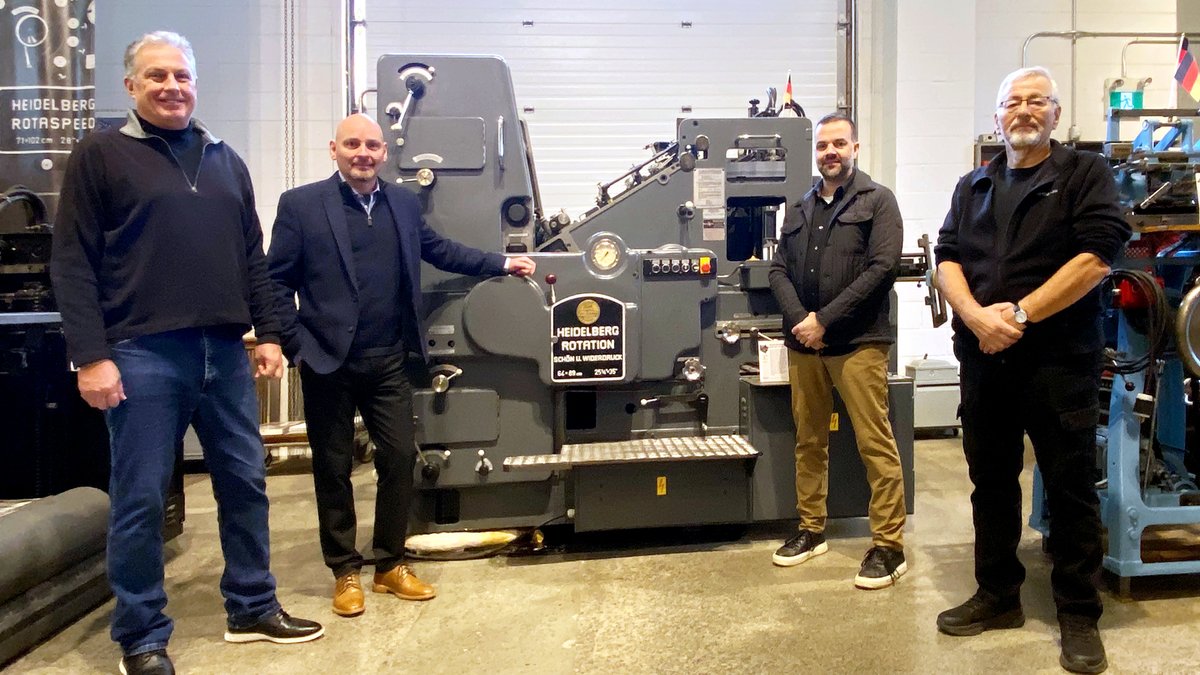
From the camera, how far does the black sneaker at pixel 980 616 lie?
241cm

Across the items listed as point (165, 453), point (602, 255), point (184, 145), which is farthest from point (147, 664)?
point (602, 255)

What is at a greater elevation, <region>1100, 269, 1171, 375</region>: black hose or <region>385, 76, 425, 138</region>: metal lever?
<region>385, 76, 425, 138</region>: metal lever

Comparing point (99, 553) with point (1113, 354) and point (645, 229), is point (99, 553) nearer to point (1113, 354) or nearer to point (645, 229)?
point (645, 229)

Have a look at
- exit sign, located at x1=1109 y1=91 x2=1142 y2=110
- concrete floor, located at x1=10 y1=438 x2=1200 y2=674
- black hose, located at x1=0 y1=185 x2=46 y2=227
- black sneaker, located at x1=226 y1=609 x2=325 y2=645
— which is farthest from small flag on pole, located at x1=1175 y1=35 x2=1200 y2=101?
black hose, located at x1=0 y1=185 x2=46 y2=227

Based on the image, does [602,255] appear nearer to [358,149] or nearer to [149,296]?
[358,149]

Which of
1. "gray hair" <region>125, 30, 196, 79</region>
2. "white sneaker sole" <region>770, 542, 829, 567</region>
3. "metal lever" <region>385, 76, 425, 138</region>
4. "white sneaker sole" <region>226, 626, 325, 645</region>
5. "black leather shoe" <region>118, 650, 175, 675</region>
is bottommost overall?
"white sneaker sole" <region>226, 626, 325, 645</region>

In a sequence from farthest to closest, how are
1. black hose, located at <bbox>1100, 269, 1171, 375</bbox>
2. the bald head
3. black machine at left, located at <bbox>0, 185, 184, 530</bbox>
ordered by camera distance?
1. black machine at left, located at <bbox>0, 185, 184, 530</bbox>
2. the bald head
3. black hose, located at <bbox>1100, 269, 1171, 375</bbox>

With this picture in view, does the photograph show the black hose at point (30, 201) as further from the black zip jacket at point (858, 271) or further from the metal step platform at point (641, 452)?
the black zip jacket at point (858, 271)

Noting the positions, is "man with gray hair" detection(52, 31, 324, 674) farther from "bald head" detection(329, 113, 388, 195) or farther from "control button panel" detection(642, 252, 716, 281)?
"control button panel" detection(642, 252, 716, 281)

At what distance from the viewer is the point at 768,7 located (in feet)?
18.5

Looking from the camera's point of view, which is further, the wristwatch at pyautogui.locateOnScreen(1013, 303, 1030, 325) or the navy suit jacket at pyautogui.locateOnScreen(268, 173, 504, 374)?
the navy suit jacket at pyautogui.locateOnScreen(268, 173, 504, 374)

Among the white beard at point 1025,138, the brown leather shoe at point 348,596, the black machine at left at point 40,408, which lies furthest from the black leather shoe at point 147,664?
the white beard at point 1025,138

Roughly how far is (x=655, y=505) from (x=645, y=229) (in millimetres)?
1196

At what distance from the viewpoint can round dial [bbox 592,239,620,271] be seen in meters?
3.10
